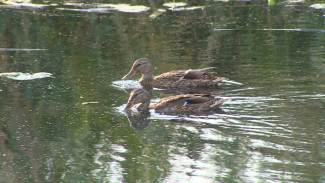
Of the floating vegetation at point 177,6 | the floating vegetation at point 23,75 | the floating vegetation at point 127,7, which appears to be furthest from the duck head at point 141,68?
the floating vegetation at point 177,6

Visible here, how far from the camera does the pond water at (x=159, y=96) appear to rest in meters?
5.67

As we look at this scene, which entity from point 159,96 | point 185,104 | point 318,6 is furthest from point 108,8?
point 185,104

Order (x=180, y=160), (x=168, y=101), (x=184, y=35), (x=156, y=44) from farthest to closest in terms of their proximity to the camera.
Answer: (x=184, y=35) → (x=156, y=44) → (x=168, y=101) → (x=180, y=160)

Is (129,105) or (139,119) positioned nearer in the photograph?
(139,119)

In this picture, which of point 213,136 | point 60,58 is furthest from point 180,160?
point 60,58

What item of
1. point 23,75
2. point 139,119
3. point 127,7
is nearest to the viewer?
point 139,119

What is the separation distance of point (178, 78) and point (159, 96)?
0.67m

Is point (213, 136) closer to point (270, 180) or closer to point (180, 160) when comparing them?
point (180, 160)

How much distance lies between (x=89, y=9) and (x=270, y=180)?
12.8m

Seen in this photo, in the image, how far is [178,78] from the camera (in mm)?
10172

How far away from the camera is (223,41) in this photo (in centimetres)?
1303

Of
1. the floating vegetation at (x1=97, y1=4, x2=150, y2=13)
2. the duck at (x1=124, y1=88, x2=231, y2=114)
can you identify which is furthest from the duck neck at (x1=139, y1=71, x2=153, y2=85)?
the floating vegetation at (x1=97, y1=4, x2=150, y2=13)

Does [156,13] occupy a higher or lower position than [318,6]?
lower

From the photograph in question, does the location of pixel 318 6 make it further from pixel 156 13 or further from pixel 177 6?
pixel 156 13
